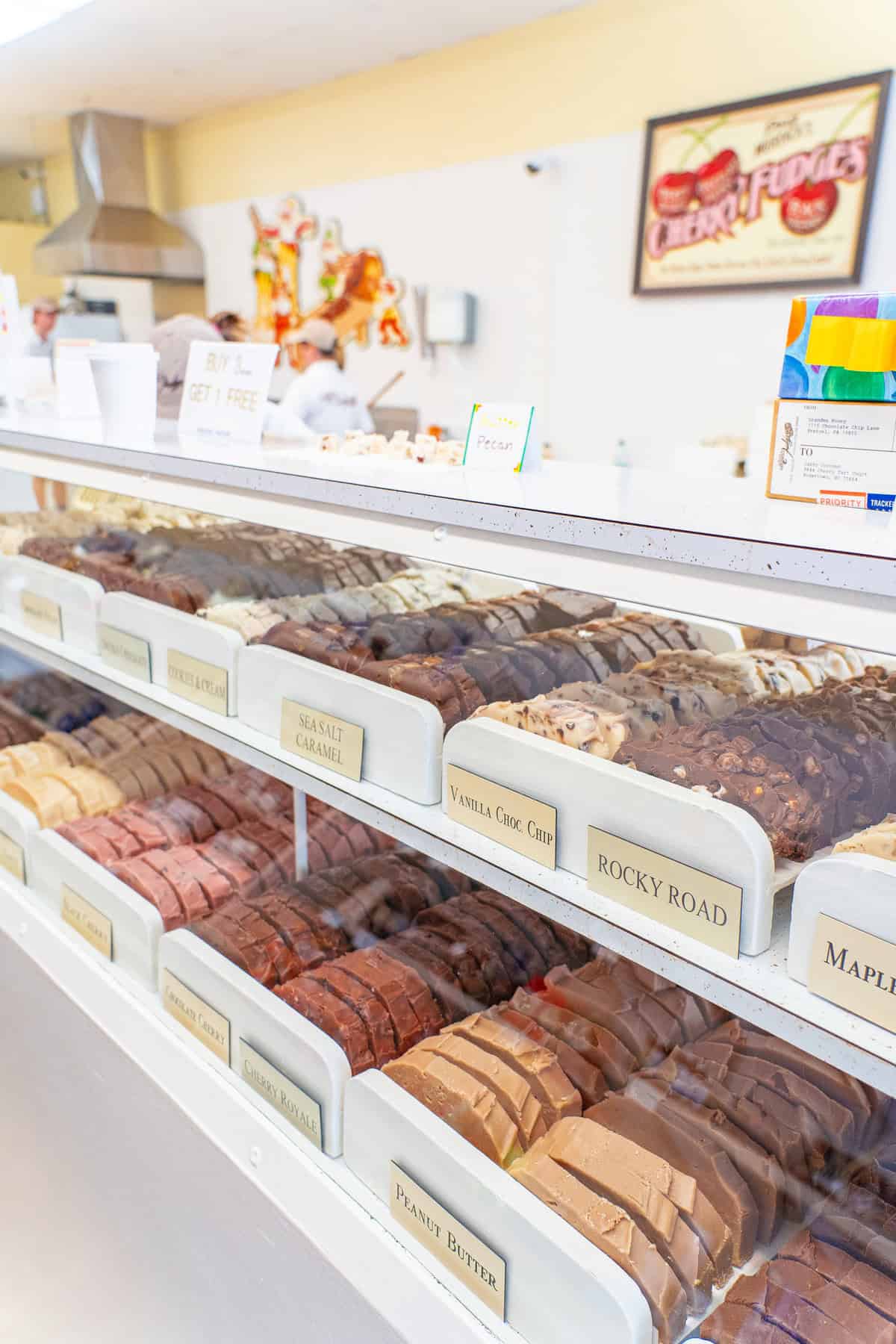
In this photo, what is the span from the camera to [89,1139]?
196 centimetres

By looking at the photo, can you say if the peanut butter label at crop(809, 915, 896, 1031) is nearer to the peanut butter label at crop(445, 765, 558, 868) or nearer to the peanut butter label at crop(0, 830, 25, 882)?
the peanut butter label at crop(445, 765, 558, 868)

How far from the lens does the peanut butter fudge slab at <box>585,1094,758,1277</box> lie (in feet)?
4.03

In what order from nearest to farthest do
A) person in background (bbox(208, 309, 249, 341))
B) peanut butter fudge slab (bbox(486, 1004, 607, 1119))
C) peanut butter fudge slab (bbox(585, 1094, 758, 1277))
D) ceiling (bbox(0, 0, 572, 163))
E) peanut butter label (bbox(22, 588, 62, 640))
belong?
peanut butter fudge slab (bbox(585, 1094, 758, 1277)) < peanut butter fudge slab (bbox(486, 1004, 607, 1119)) < peanut butter label (bbox(22, 588, 62, 640)) < person in background (bbox(208, 309, 249, 341)) < ceiling (bbox(0, 0, 572, 163))

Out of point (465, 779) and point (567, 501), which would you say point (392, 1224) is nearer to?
point (465, 779)

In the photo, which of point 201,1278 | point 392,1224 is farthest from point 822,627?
point 201,1278

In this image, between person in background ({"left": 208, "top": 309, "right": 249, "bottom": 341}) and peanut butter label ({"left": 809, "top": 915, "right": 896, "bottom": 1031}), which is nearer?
peanut butter label ({"left": 809, "top": 915, "right": 896, "bottom": 1031})

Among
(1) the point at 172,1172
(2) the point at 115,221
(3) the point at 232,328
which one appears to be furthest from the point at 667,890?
(2) the point at 115,221

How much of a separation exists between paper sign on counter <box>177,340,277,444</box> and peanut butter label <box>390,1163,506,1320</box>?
4.38ft

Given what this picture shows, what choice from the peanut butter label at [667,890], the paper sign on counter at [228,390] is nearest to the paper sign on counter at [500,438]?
the paper sign on counter at [228,390]

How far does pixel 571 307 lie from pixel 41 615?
14.9 ft

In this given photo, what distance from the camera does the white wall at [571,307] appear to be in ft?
17.2

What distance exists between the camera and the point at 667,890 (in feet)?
3.80

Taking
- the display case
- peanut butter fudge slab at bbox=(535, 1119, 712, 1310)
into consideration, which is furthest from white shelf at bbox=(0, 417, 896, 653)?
peanut butter fudge slab at bbox=(535, 1119, 712, 1310)

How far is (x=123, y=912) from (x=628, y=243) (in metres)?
4.98
